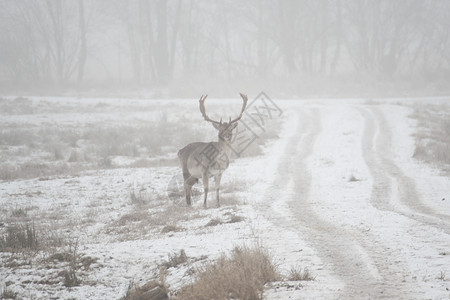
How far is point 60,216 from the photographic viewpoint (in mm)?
10516

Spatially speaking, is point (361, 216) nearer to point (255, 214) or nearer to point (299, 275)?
point (255, 214)

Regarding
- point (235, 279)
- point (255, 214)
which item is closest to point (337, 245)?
point (235, 279)

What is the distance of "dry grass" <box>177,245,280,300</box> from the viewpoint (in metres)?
4.90

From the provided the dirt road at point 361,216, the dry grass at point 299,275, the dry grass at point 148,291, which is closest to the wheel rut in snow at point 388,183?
the dirt road at point 361,216

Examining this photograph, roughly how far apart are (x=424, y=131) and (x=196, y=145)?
541 inches

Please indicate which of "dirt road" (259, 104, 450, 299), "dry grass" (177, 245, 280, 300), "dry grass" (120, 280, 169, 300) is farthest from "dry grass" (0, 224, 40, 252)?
"dirt road" (259, 104, 450, 299)

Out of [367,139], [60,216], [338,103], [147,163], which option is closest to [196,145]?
[60,216]

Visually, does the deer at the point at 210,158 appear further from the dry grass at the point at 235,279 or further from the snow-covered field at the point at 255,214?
the dry grass at the point at 235,279

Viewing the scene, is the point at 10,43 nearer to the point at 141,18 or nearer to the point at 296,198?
the point at 141,18

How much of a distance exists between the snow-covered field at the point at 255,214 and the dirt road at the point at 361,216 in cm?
3

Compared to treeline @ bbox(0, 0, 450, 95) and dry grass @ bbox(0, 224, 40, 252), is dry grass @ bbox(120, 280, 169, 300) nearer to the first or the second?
dry grass @ bbox(0, 224, 40, 252)

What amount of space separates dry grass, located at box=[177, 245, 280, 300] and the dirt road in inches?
31.5

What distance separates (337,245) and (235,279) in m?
2.46

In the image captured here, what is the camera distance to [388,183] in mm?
12219
